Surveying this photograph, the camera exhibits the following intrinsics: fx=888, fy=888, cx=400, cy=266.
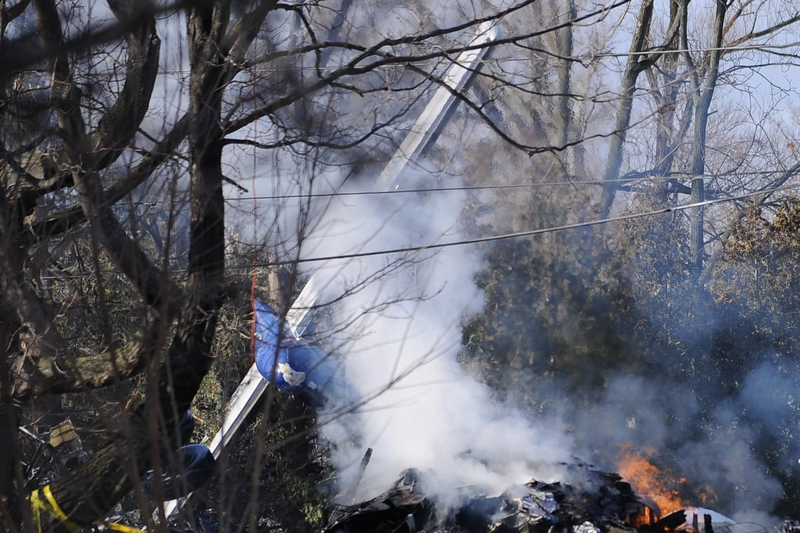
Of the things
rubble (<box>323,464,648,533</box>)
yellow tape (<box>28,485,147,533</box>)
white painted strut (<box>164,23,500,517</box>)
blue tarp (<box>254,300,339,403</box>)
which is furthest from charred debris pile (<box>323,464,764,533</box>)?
yellow tape (<box>28,485,147,533</box>)

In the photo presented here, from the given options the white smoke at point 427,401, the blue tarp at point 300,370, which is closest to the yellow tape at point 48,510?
the blue tarp at point 300,370

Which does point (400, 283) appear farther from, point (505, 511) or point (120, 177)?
point (120, 177)

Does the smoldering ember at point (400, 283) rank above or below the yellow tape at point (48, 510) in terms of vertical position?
above

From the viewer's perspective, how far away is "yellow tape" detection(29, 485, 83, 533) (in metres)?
5.04

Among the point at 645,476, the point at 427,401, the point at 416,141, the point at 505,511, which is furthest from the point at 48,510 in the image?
the point at 645,476

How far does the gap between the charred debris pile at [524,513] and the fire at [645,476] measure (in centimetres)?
280

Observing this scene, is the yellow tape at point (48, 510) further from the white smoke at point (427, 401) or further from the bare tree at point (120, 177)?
the white smoke at point (427, 401)

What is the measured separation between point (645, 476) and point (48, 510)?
10.2 meters

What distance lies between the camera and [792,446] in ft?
43.3

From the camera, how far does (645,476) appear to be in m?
13.3

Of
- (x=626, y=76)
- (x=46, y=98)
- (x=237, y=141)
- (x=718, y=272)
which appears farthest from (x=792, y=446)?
(x=46, y=98)

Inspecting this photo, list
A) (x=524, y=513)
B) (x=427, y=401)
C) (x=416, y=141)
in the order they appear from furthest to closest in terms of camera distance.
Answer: (x=427, y=401)
(x=416, y=141)
(x=524, y=513)

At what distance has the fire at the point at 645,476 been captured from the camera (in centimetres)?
1308

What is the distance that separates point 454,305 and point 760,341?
4.70 metres
